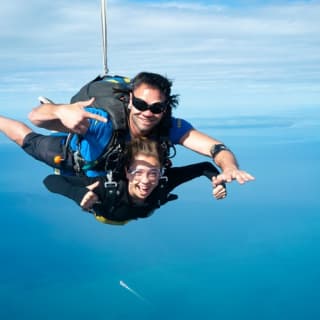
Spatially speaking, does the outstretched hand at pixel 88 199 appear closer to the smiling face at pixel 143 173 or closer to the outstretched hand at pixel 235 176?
the smiling face at pixel 143 173

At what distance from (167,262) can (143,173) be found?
269ft

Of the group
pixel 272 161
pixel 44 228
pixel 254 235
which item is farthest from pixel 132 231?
pixel 272 161

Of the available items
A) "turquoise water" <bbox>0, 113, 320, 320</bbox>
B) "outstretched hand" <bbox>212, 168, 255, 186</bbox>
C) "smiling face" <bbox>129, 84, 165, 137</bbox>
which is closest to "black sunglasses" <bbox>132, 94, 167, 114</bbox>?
"smiling face" <bbox>129, 84, 165, 137</bbox>

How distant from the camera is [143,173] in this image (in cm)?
412

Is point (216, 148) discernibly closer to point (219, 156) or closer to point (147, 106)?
point (219, 156)

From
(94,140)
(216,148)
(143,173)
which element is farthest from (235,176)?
(94,140)

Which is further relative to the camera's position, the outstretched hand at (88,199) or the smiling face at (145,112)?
the smiling face at (145,112)

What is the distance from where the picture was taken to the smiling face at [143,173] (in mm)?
4109

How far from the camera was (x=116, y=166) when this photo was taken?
4.10 meters

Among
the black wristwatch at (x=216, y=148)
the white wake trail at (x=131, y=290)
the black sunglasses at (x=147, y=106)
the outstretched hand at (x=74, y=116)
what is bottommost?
the outstretched hand at (x=74, y=116)

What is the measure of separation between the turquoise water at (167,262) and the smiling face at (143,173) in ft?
205

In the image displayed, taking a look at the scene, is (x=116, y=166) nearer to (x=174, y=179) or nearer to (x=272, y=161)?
(x=174, y=179)

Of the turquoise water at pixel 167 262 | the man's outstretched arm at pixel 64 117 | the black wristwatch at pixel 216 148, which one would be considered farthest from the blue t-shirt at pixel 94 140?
the turquoise water at pixel 167 262

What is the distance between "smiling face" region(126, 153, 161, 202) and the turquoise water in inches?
2457
